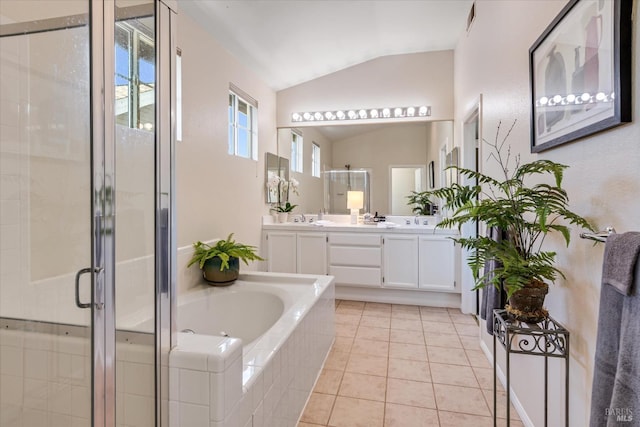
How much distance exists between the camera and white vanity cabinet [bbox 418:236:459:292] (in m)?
3.47

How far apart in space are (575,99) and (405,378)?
6.03 feet

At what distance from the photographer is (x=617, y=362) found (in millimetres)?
782

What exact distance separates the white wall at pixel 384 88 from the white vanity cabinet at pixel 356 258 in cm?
163

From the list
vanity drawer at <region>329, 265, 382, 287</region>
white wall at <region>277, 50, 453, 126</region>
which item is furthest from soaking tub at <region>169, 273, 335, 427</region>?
white wall at <region>277, 50, 453, 126</region>

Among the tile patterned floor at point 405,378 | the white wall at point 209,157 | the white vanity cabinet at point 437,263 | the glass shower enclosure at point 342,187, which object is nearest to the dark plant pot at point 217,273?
the white wall at point 209,157

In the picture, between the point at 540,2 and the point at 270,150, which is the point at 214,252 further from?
the point at 540,2

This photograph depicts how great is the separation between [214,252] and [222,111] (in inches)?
50.0

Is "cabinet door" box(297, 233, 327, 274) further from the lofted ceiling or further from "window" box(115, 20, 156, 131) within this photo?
"window" box(115, 20, 156, 131)

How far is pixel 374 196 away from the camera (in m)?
4.07

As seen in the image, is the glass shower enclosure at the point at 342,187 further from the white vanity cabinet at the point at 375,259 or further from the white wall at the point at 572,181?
the white wall at the point at 572,181

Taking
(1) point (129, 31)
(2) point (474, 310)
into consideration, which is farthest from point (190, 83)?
(2) point (474, 310)

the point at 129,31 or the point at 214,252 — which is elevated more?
the point at 129,31

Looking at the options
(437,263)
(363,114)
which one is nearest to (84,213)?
(437,263)

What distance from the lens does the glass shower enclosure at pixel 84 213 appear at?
100cm
